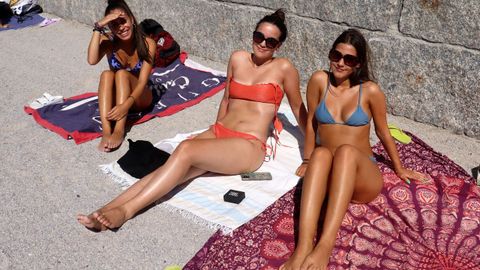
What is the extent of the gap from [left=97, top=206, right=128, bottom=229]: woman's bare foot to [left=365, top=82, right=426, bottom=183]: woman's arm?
1874 mm

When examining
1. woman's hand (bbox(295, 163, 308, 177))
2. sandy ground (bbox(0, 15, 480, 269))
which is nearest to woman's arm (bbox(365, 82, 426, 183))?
woman's hand (bbox(295, 163, 308, 177))

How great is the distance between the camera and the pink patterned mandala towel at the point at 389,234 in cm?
310

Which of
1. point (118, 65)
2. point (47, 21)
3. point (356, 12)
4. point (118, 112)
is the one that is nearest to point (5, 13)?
point (47, 21)

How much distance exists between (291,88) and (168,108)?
5.75 ft

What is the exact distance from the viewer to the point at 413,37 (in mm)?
4785

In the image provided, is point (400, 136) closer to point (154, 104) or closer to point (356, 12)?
point (356, 12)

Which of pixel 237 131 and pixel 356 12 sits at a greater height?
pixel 356 12

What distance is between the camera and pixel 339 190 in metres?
3.08

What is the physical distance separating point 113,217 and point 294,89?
1757 millimetres

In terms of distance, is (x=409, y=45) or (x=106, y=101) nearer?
(x=106, y=101)

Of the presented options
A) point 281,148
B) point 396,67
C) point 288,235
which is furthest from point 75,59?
point 288,235

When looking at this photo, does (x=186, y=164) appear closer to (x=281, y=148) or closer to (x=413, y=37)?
(x=281, y=148)

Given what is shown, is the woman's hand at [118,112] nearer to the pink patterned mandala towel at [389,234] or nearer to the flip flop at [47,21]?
the pink patterned mandala towel at [389,234]

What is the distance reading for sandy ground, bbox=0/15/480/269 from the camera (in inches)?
129
